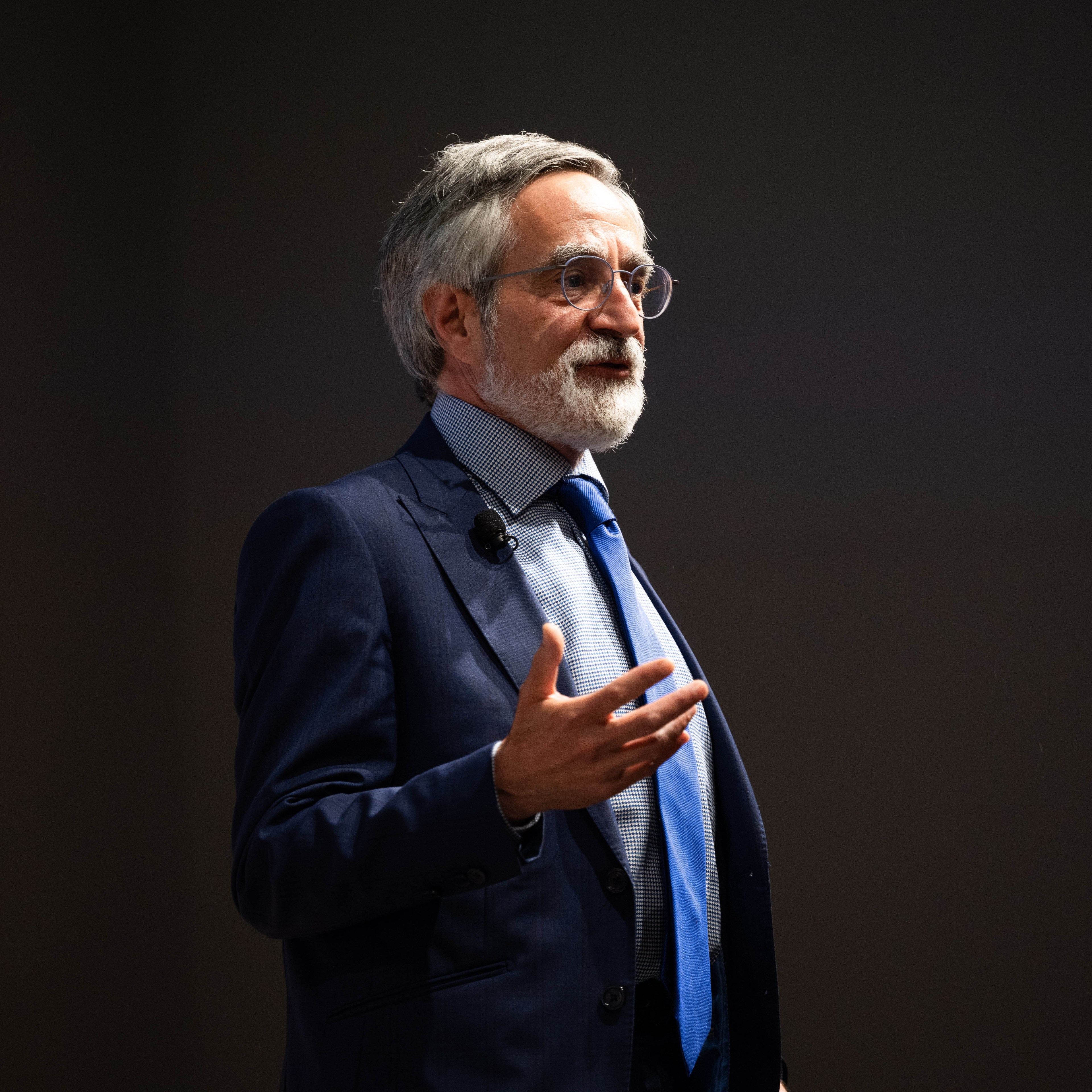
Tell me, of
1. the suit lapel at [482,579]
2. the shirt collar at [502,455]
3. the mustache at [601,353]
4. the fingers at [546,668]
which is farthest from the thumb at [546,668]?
the mustache at [601,353]

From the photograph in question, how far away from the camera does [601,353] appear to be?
1484 mm

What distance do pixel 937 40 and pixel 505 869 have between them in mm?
2571

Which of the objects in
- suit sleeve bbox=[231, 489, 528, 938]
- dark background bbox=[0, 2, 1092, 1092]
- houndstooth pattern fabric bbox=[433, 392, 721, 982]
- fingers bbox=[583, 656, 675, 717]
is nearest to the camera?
fingers bbox=[583, 656, 675, 717]

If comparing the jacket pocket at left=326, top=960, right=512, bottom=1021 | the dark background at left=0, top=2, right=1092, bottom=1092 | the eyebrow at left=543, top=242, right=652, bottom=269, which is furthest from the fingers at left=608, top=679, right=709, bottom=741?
the dark background at left=0, top=2, right=1092, bottom=1092

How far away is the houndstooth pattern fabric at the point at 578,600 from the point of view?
1266 millimetres

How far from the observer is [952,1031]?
2.52 metres

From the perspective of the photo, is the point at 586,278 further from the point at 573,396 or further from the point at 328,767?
the point at 328,767

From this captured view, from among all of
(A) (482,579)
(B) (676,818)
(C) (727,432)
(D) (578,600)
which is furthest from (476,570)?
(C) (727,432)

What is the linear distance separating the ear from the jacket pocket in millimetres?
835

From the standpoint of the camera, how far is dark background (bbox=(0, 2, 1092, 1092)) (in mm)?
2498

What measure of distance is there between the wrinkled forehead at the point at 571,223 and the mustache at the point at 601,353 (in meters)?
0.12

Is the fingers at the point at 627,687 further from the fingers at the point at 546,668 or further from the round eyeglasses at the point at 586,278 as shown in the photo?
the round eyeglasses at the point at 586,278

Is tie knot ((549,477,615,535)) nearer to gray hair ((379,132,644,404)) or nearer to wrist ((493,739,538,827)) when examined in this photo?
gray hair ((379,132,644,404))

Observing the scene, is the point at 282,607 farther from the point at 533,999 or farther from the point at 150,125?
the point at 150,125
